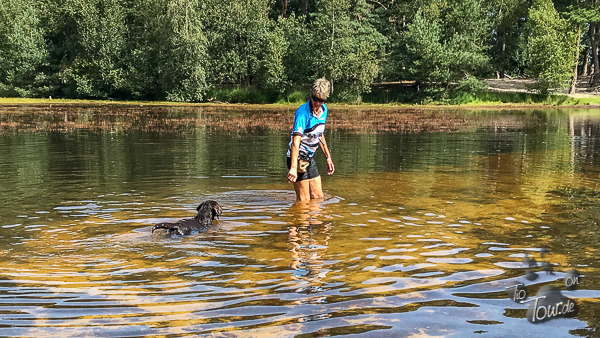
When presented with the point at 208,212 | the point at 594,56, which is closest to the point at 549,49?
the point at 594,56

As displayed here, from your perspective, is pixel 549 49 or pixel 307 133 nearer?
pixel 307 133

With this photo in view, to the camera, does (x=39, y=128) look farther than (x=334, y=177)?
Result: Yes

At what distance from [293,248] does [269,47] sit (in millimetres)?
57197

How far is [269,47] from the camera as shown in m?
62.9

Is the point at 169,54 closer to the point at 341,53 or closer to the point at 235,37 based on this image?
the point at 235,37

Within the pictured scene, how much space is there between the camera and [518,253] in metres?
7.19

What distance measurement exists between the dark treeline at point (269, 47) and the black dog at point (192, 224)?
5144 cm

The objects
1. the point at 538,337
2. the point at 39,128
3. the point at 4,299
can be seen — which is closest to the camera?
the point at 538,337

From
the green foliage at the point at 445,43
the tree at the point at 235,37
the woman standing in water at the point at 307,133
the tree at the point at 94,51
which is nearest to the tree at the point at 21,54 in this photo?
the tree at the point at 94,51

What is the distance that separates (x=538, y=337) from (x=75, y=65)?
6773 cm

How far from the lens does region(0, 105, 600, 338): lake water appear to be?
512 centimetres

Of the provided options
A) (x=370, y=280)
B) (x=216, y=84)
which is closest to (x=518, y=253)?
(x=370, y=280)

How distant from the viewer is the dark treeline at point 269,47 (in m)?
59.5

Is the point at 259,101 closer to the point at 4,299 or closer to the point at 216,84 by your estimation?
the point at 216,84
